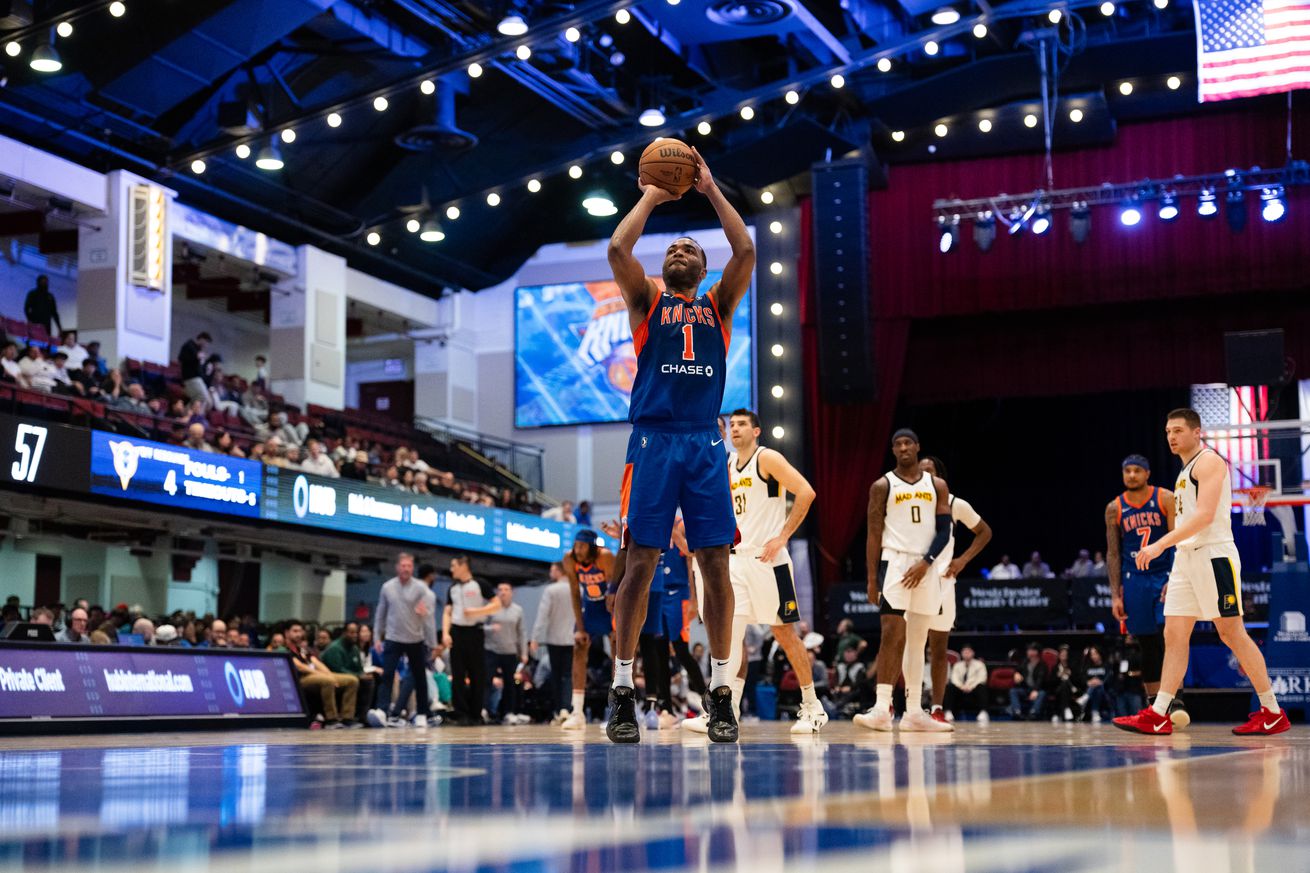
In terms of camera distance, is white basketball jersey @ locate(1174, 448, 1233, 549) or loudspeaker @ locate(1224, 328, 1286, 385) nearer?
white basketball jersey @ locate(1174, 448, 1233, 549)

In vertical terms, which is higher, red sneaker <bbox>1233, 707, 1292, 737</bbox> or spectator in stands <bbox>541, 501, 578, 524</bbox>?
spectator in stands <bbox>541, 501, 578, 524</bbox>

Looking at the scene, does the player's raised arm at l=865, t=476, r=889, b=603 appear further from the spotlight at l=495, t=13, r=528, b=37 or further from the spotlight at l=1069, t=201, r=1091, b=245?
the spotlight at l=1069, t=201, r=1091, b=245

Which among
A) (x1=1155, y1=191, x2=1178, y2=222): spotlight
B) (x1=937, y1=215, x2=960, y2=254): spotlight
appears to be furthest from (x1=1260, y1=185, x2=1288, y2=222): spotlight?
(x1=937, y1=215, x2=960, y2=254): spotlight

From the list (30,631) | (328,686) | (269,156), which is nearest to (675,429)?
(30,631)

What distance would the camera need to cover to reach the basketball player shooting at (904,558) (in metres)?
8.85

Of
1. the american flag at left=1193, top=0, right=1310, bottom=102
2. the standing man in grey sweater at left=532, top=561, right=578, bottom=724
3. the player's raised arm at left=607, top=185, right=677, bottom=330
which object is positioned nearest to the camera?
the player's raised arm at left=607, top=185, right=677, bottom=330

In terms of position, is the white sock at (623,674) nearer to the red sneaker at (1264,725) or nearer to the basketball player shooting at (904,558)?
the basketball player shooting at (904,558)

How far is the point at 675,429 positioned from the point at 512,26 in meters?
13.7

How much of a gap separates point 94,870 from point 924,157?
897 inches

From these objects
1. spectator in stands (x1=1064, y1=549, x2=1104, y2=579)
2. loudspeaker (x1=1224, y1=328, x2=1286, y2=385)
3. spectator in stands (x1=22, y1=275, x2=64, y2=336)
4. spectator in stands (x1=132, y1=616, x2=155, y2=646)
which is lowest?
spectator in stands (x1=132, y1=616, x2=155, y2=646)

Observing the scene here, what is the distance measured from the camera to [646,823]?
2449 millimetres

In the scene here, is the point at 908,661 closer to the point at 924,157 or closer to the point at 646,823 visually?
the point at 646,823

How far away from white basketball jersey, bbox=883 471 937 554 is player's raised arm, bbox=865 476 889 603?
0.03 metres

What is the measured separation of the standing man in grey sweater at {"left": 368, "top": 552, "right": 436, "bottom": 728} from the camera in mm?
13961
